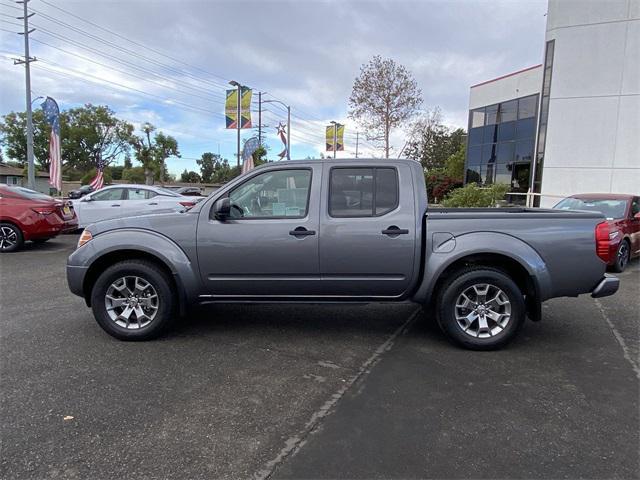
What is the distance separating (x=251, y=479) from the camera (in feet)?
7.89

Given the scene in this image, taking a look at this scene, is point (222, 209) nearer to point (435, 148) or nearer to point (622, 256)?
point (622, 256)

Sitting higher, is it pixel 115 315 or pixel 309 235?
pixel 309 235

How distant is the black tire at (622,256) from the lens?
326 inches

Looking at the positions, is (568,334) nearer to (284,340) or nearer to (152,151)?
(284,340)

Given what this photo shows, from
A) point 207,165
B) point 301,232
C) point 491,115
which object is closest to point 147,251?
point 301,232

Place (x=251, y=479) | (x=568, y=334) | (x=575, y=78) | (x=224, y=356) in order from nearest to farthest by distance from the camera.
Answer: (x=251, y=479) < (x=224, y=356) < (x=568, y=334) < (x=575, y=78)

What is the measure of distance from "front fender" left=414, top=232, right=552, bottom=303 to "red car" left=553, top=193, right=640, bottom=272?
193 inches

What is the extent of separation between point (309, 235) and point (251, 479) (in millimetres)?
2320

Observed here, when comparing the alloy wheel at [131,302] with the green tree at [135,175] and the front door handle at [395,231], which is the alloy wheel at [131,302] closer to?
the front door handle at [395,231]

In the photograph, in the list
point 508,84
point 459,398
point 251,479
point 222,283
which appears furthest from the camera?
point 508,84

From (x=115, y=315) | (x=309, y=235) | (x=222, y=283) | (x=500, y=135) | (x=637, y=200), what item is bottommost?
(x=115, y=315)

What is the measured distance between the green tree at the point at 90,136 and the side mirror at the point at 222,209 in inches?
2444

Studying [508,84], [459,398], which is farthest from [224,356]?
[508,84]

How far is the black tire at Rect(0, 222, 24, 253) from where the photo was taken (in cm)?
976
